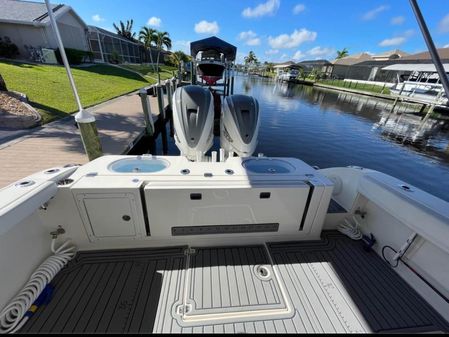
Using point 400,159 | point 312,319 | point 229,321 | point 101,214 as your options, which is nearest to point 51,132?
point 101,214

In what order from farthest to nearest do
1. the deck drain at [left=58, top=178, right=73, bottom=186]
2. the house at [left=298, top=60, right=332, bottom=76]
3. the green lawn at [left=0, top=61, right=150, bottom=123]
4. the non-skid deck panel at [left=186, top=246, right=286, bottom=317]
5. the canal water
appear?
1. the house at [left=298, top=60, right=332, bottom=76]
2. the green lawn at [left=0, top=61, right=150, bottom=123]
3. the canal water
4. the deck drain at [left=58, top=178, right=73, bottom=186]
5. the non-skid deck panel at [left=186, top=246, right=286, bottom=317]

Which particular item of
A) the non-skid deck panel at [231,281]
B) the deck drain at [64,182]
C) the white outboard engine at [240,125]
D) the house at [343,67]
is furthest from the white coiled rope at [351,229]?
the house at [343,67]

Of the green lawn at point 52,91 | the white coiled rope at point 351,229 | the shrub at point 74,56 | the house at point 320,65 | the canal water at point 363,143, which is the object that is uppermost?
the house at point 320,65

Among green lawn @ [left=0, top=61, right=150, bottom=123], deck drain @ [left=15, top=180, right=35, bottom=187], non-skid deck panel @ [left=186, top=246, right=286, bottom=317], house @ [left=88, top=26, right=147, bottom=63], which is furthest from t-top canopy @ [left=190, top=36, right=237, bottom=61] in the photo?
house @ [left=88, top=26, right=147, bottom=63]

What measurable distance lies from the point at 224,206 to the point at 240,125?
5.57 ft

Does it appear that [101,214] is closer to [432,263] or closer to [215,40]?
[432,263]

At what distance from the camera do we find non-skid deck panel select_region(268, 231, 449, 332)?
1.58m

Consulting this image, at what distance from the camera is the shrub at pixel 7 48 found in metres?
13.4

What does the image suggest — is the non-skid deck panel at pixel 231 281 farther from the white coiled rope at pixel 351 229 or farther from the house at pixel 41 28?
the house at pixel 41 28

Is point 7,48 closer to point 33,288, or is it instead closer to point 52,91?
point 52,91

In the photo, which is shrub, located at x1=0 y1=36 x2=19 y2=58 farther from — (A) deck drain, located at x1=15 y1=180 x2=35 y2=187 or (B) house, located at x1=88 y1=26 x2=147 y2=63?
(A) deck drain, located at x1=15 y1=180 x2=35 y2=187

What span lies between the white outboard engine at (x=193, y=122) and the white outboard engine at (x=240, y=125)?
12.4 inches

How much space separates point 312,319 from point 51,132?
666cm

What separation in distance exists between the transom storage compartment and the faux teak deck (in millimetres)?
251
